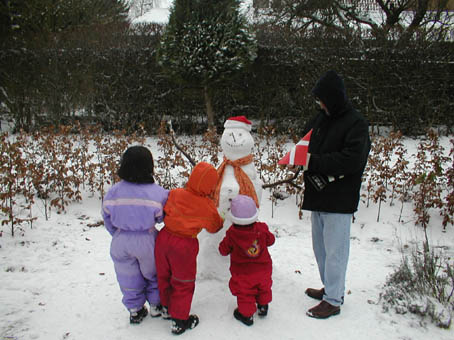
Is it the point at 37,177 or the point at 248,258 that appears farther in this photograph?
the point at 37,177

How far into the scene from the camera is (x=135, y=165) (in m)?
2.54

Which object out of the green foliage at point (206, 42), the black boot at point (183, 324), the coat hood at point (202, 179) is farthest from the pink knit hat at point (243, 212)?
the green foliage at point (206, 42)

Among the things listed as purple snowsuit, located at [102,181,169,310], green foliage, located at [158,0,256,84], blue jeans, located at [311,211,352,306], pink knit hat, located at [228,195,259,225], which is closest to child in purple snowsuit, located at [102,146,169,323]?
purple snowsuit, located at [102,181,169,310]

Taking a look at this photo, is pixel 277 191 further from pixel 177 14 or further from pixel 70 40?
pixel 70 40

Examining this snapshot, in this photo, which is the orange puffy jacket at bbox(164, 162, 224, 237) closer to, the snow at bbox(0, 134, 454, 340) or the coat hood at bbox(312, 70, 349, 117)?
the snow at bbox(0, 134, 454, 340)

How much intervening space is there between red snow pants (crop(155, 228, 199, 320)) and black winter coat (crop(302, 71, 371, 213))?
0.98m

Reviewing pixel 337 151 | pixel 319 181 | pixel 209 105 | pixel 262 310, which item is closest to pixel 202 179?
pixel 319 181

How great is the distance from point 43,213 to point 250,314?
11.0ft

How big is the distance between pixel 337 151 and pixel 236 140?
0.80m

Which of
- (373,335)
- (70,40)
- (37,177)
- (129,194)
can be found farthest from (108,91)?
(373,335)

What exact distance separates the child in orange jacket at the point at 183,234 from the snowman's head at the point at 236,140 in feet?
1.72

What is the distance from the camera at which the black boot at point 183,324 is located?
265 cm

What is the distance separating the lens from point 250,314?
2744mm

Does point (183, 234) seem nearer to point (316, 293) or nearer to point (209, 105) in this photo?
point (316, 293)
